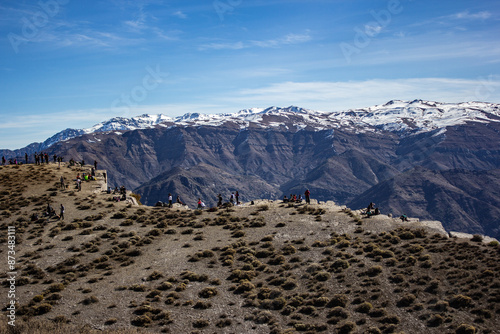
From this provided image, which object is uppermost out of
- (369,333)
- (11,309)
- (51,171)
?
(51,171)

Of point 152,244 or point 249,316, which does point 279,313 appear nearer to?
point 249,316

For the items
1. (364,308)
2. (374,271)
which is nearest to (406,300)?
(364,308)

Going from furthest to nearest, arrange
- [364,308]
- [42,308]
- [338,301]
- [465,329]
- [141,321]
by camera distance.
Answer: [338,301] < [42,308] < [364,308] < [141,321] < [465,329]

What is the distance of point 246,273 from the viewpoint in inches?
1658

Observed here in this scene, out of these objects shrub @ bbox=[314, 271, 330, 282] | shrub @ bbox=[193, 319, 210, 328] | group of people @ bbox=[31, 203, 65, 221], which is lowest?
shrub @ bbox=[193, 319, 210, 328]

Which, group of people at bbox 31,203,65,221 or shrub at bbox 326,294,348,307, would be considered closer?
shrub at bbox 326,294,348,307

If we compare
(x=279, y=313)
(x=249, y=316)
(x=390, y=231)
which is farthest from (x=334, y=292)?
(x=390, y=231)

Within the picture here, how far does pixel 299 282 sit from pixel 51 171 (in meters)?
66.6

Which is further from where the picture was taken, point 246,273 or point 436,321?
point 246,273

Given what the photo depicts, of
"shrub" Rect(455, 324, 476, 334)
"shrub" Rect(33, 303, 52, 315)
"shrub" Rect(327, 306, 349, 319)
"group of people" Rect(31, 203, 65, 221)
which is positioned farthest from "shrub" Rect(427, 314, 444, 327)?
"group of people" Rect(31, 203, 65, 221)

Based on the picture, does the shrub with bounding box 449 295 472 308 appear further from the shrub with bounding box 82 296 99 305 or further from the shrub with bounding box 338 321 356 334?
the shrub with bounding box 82 296 99 305

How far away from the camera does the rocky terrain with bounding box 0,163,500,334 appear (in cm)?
3272

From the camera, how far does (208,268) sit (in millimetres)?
44625

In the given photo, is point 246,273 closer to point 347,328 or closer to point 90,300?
point 347,328
